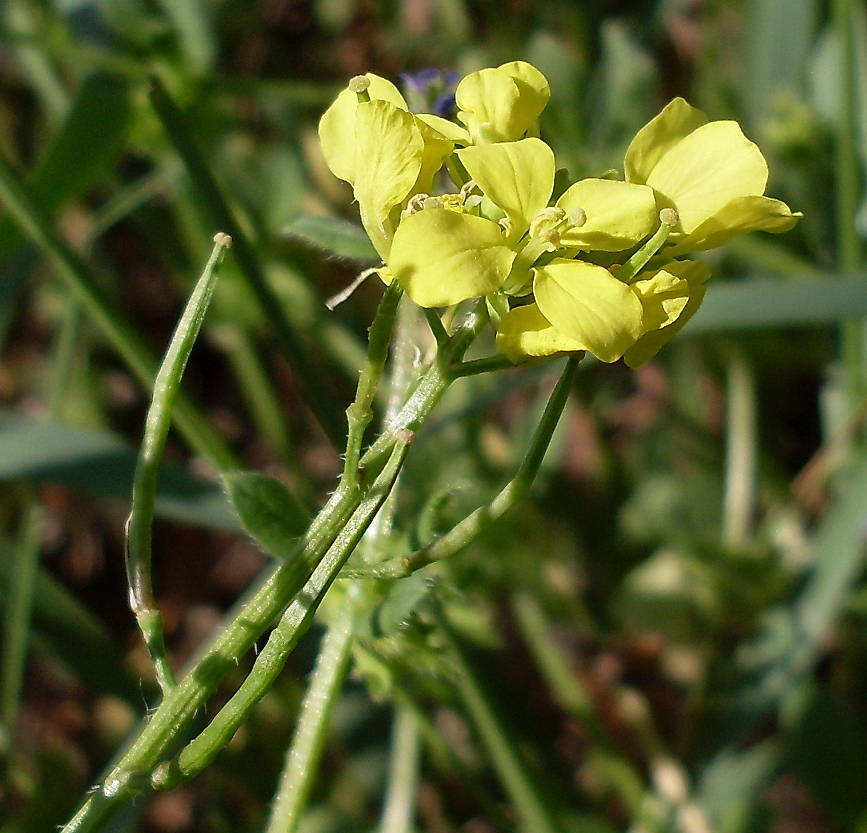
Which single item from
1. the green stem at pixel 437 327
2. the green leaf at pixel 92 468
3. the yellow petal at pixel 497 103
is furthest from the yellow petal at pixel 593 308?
the green leaf at pixel 92 468

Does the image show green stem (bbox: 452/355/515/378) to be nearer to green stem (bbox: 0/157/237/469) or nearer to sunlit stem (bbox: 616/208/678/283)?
sunlit stem (bbox: 616/208/678/283)

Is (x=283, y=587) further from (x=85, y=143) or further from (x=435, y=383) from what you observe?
(x=85, y=143)

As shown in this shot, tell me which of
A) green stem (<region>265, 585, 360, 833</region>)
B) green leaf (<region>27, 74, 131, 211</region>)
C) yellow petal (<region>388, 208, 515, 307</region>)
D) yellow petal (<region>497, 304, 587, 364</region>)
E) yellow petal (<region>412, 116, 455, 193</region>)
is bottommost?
green stem (<region>265, 585, 360, 833</region>)

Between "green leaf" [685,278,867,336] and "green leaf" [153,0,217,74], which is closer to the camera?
"green leaf" [685,278,867,336]

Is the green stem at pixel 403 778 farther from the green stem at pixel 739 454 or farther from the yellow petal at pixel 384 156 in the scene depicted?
the yellow petal at pixel 384 156

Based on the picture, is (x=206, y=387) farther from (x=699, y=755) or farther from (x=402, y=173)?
(x=402, y=173)

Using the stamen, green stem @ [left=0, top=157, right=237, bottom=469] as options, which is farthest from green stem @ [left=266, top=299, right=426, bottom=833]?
green stem @ [left=0, top=157, right=237, bottom=469]
